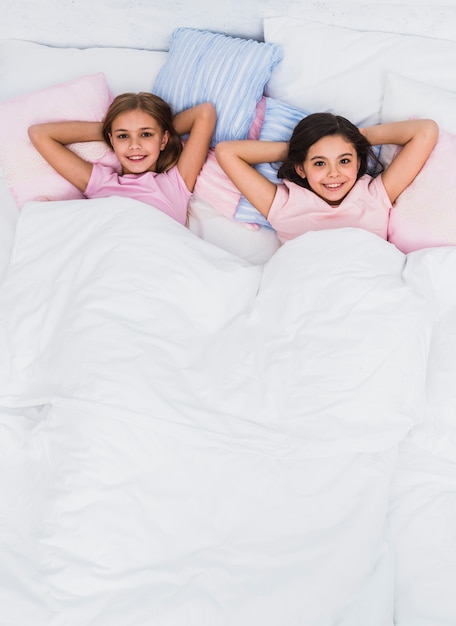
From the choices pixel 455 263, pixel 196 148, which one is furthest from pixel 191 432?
pixel 196 148

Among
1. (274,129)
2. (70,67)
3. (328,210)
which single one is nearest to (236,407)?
(328,210)

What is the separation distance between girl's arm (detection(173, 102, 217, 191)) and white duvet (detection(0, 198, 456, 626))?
35cm

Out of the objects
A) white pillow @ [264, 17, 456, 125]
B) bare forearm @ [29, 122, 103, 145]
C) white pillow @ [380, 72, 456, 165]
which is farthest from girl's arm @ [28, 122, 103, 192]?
white pillow @ [380, 72, 456, 165]

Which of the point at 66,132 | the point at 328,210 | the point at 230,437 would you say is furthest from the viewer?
the point at 66,132

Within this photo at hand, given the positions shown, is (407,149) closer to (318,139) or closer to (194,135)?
(318,139)

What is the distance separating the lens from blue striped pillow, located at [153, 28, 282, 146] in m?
1.66

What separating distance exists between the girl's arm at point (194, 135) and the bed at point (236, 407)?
0.40ft

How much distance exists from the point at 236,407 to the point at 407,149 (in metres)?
0.78

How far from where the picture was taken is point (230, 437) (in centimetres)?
114

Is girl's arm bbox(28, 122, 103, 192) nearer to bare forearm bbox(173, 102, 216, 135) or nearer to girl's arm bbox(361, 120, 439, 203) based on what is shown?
bare forearm bbox(173, 102, 216, 135)

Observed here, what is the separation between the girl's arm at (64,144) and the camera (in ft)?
5.35

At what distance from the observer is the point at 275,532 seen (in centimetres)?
106

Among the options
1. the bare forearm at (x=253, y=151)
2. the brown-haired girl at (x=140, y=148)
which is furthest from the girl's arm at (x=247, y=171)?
the brown-haired girl at (x=140, y=148)

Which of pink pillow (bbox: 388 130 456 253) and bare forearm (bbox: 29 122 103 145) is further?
bare forearm (bbox: 29 122 103 145)
